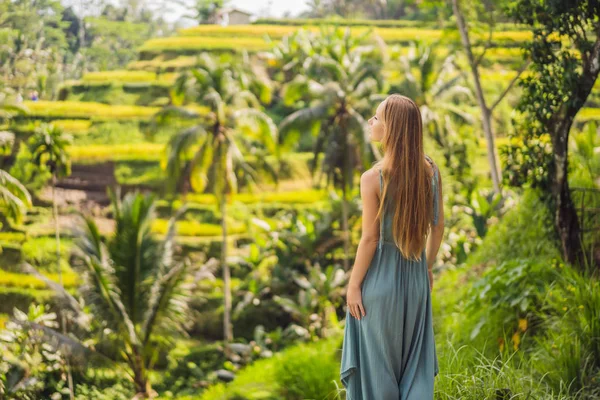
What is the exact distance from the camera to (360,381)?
275cm

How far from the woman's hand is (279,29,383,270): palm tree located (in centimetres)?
1324

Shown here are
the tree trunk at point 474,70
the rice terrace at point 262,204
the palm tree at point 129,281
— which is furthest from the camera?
the tree trunk at point 474,70

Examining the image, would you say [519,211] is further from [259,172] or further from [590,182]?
[259,172]

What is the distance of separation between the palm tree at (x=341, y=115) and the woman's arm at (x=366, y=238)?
43.5 feet

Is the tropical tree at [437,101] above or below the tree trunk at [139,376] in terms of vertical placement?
above

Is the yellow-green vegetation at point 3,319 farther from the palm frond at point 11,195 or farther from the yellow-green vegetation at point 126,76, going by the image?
the yellow-green vegetation at point 126,76

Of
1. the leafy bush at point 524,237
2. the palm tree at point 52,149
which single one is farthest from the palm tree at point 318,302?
the leafy bush at point 524,237

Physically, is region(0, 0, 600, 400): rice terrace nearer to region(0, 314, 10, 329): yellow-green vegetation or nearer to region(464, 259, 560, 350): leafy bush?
Answer: region(464, 259, 560, 350): leafy bush

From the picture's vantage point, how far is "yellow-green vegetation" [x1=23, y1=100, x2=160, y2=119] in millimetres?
18469

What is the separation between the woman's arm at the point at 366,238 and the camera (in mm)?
2570

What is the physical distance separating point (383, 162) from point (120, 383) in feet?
36.9

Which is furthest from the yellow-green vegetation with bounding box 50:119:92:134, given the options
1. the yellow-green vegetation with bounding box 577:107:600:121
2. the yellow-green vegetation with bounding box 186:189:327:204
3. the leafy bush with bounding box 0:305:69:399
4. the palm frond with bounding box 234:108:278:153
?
the yellow-green vegetation with bounding box 577:107:600:121

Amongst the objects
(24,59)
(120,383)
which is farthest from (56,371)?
(24,59)

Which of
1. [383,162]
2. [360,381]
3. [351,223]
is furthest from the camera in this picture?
[351,223]
